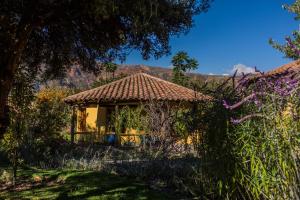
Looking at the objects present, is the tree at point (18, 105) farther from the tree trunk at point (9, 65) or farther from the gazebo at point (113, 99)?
the gazebo at point (113, 99)

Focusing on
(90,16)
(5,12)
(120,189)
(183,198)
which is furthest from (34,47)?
(183,198)

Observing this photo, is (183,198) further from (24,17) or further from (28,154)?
(28,154)

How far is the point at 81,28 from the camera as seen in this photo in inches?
359

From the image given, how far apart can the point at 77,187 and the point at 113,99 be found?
1605 cm

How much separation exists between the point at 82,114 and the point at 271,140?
2813 centimetres

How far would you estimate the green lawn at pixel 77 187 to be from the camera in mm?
8906

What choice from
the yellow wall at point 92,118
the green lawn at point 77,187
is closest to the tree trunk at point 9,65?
the green lawn at point 77,187

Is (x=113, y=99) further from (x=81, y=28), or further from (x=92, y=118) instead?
(x=81, y=28)

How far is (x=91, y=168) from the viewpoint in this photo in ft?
41.9

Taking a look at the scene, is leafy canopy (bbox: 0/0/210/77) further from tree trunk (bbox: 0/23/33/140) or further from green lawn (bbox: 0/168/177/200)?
green lawn (bbox: 0/168/177/200)

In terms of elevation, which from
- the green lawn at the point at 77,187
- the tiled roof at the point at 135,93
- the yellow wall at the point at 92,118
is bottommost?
the green lawn at the point at 77,187

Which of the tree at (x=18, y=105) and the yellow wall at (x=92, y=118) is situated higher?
the yellow wall at (x=92, y=118)

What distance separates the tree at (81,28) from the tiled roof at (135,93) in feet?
44.7

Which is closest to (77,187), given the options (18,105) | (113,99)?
(18,105)
